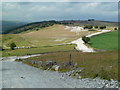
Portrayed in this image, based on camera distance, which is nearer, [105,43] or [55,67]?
[55,67]

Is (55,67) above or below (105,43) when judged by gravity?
above

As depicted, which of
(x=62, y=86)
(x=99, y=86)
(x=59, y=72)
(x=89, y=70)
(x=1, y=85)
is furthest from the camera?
(x=59, y=72)

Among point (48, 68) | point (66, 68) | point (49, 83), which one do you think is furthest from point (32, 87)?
point (48, 68)

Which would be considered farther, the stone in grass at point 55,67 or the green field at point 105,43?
the green field at point 105,43

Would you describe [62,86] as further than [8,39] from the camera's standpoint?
No

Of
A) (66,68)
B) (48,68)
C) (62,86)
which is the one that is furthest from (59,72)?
(62,86)

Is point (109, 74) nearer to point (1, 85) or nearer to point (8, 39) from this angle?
point (1, 85)

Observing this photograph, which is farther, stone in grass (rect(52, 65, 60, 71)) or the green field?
the green field

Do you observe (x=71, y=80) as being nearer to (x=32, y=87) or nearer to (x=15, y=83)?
(x=32, y=87)

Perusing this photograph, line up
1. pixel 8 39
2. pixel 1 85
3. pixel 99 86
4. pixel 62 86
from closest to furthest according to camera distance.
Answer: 1. pixel 99 86
2. pixel 62 86
3. pixel 1 85
4. pixel 8 39
